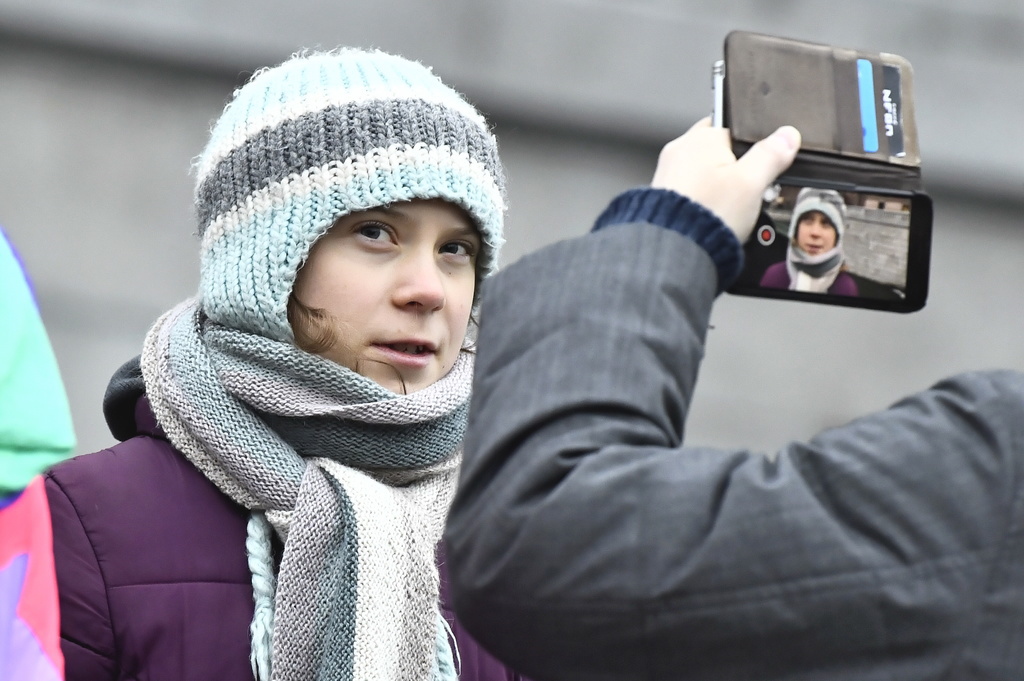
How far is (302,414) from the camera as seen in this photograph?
2.15m

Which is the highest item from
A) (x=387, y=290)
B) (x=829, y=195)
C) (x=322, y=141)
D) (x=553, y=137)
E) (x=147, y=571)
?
(x=553, y=137)

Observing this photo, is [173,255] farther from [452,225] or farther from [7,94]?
[452,225]

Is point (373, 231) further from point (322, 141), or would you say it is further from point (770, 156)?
point (770, 156)

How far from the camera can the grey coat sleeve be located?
1.15 meters

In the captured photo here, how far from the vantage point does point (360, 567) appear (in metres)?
2.02

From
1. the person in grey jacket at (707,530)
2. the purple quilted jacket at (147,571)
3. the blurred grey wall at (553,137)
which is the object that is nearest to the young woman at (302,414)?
the purple quilted jacket at (147,571)

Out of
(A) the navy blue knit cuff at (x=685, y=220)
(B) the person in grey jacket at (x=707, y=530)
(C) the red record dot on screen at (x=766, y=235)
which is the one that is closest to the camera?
(B) the person in grey jacket at (x=707, y=530)

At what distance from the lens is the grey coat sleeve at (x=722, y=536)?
1153mm

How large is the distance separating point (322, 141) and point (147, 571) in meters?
0.69

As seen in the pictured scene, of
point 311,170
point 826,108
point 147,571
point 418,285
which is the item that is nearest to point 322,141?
point 311,170

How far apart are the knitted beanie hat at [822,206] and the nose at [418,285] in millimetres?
880

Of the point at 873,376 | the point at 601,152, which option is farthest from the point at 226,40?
the point at 873,376

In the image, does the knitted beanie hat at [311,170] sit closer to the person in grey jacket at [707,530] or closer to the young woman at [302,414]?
the young woman at [302,414]

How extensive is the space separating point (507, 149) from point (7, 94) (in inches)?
67.1
